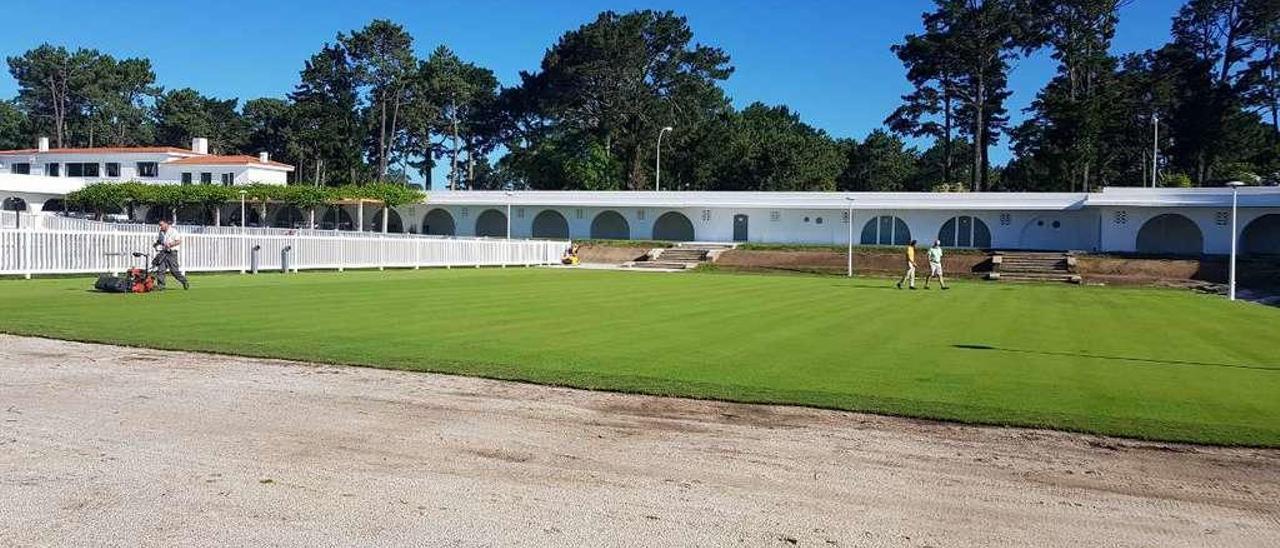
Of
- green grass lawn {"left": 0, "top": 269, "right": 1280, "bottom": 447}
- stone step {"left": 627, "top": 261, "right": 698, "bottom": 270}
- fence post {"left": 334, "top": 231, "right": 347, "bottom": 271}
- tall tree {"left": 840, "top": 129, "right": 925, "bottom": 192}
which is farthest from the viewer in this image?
tall tree {"left": 840, "top": 129, "right": 925, "bottom": 192}

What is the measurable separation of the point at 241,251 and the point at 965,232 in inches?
1590

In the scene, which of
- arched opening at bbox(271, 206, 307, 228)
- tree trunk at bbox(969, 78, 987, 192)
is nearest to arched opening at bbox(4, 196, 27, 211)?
arched opening at bbox(271, 206, 307, 228)

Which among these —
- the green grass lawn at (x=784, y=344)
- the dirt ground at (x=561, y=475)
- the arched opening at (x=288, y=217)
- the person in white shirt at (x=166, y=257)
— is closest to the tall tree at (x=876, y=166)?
the arched opening at (x=288, y=217)

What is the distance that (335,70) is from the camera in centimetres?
8531

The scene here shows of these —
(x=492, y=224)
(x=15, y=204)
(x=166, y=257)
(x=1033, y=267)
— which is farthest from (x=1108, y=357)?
(x=15, y=204)

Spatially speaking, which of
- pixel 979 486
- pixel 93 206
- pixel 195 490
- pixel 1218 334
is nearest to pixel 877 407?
pixel 979 486

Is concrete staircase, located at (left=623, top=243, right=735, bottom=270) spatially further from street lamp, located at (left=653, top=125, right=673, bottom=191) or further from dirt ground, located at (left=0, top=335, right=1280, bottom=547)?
dirt ground, located at (left=0, top=335, right=1280, bottom=547)

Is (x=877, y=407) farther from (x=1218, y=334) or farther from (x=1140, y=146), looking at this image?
(x=1140, y=146)

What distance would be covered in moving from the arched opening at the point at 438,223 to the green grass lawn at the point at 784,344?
44953 mm

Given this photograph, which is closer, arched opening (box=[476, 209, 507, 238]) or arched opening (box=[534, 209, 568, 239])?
arched opening (box=[534, 209, 568, 239])

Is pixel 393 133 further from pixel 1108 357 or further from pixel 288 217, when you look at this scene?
pixel 1108 357

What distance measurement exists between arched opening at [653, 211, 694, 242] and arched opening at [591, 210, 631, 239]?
228 centimetres

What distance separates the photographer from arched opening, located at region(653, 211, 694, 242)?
2398 inches

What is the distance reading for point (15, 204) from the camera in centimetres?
6425
